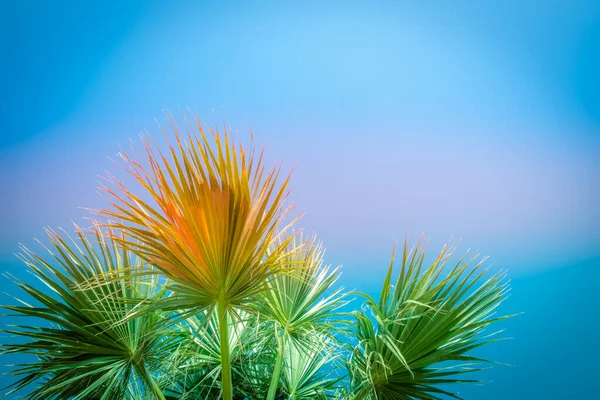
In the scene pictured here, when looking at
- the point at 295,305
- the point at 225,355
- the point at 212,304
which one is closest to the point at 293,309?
the point at 295,305

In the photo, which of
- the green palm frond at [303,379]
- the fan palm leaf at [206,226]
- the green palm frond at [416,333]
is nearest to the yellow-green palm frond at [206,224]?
the fan palm leaf at [206,226]

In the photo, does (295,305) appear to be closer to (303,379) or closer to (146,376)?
(303,379)

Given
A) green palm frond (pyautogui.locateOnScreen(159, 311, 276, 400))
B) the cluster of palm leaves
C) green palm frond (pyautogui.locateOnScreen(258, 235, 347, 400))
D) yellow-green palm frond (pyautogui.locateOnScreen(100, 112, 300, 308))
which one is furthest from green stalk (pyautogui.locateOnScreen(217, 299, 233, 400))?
green palm frond (pyautogui.locateOnScreen(159, 311, 276, 400))

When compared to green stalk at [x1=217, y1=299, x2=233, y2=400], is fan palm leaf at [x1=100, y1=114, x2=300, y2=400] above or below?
above

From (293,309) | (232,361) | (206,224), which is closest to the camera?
(206,224)

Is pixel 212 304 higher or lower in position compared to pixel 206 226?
lower

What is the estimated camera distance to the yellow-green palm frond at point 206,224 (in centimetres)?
184

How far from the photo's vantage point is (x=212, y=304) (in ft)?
6.34

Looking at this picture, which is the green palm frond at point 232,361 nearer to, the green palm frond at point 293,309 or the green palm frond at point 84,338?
the green palm frond at point 293,309

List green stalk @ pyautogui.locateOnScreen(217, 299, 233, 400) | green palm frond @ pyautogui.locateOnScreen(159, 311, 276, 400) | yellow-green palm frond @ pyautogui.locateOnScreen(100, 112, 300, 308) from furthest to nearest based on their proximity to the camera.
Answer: green palm frond @ pyautogui.locateOnScreen(159, 311, 276, 400) → green stalk @ pyautogui.locateOnScreen(217, 299, 233, 400) → yellow-green palm frond @ pyautogui.locateOnScreen(100, 112, 300, 308)

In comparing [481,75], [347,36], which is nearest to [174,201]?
[347,36]

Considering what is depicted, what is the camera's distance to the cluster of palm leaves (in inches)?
73.0

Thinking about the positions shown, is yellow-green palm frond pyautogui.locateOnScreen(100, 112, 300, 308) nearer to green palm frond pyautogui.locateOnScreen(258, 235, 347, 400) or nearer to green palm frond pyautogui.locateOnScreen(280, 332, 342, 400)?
green palm frond pyautogui.locateOnScreen(258, 235, 347, 400)

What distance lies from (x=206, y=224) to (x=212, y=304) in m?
0.28
